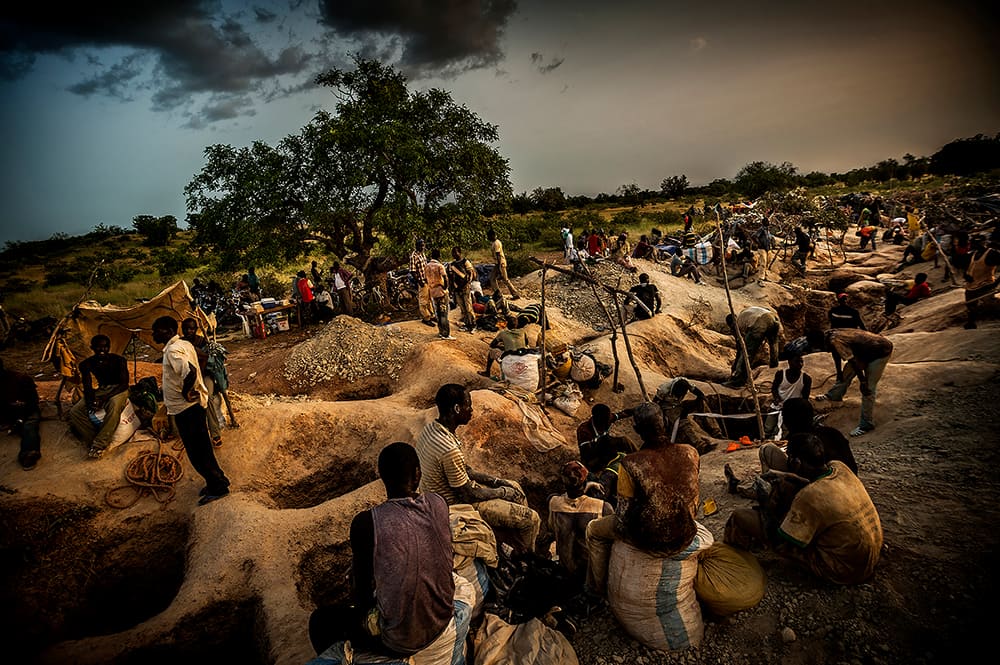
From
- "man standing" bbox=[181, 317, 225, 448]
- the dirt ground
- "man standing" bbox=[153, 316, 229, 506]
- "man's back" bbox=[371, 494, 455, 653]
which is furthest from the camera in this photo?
"man standing" bbox=[181, 317, 225, 448]

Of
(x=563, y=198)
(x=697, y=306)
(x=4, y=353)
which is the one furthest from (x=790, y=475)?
(x=563, y=198)

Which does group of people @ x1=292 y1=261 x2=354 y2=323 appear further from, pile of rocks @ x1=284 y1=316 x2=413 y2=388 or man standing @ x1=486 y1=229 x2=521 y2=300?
man standing @ x1=486 y1=229 x2=521 y2=300

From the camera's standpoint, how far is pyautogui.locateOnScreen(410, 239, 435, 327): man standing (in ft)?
35.1

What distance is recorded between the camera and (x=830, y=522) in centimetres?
278

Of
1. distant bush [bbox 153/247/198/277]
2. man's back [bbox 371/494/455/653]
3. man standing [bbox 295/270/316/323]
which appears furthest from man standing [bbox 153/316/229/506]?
distant bush [bbox 153/247/198/277]

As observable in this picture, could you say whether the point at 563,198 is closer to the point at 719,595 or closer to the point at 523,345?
the point at 523,345

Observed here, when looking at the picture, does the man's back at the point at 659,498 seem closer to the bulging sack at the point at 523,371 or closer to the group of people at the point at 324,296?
the bulging sack at the point at 523,371

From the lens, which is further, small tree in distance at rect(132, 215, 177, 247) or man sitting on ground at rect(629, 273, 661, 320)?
small tree in distance at rect(132, 215, 177, 247)

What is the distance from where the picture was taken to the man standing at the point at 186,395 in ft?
14.4

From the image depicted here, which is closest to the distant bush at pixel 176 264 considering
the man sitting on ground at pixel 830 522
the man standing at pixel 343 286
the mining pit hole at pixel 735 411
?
the man standing at pixel 343 286

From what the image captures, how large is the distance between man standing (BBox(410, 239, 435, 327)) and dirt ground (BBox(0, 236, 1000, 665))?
104 inches

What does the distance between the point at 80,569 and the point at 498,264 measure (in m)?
10.3

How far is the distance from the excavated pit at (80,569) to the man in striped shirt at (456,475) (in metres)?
3.46

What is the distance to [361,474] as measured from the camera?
20.3 feet
